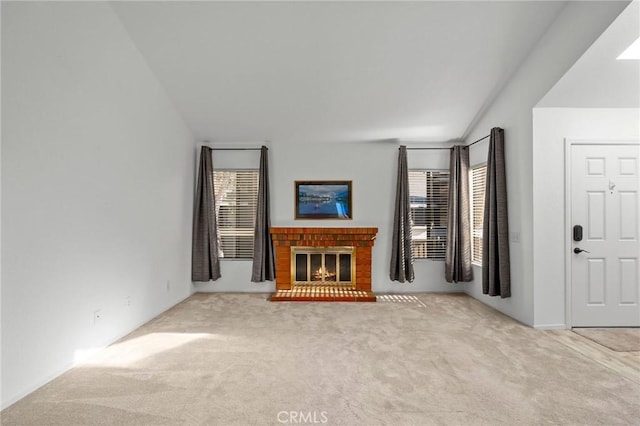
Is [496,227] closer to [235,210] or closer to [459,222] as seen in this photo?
[459,222]

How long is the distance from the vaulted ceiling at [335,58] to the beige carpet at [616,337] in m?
2.79

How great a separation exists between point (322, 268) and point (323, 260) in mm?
124

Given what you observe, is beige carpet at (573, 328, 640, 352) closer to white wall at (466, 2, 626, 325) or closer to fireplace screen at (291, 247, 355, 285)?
white wall at (466, 2, 626, 325)

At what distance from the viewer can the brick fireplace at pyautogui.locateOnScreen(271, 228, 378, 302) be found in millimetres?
4812

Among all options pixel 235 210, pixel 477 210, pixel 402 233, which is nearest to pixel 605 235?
pixel 477 210

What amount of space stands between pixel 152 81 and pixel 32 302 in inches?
99.0

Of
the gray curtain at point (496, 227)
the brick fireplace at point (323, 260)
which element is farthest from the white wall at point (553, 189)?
the brick fireplace at point (323, 260)

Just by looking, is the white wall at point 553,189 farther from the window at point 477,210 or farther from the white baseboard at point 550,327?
the window at point 477,210

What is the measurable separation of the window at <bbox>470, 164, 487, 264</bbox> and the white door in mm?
1204

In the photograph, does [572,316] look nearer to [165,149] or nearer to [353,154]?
[353,154]

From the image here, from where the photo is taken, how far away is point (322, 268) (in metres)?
4.97

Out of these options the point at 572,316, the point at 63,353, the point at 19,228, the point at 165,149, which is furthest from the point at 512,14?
the point at 63,353

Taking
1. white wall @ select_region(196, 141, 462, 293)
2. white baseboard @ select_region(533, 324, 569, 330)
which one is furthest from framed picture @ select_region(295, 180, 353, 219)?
white baseboard @ select_region(533, 324, 569, 330)

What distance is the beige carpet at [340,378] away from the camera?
6.19 ft
